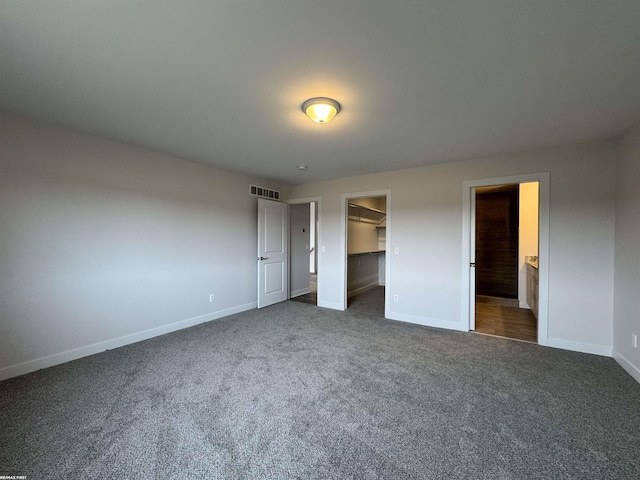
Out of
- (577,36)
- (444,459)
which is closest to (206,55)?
(577,36)

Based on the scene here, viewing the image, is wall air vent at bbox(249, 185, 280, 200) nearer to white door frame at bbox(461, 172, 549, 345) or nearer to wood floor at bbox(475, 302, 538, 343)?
white door frame at bbox(461, 172, 549, 345)

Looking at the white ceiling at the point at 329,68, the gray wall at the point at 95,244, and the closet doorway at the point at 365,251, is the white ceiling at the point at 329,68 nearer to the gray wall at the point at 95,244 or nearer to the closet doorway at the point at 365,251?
the gray wall at the point at 95,244

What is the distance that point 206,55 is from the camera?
5.39ft

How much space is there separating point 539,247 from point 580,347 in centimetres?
123

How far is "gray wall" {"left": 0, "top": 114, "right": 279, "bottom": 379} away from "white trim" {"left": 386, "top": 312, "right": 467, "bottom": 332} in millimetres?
2937

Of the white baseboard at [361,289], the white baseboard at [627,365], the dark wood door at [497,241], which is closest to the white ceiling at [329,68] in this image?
the white baseboard at [627,365]

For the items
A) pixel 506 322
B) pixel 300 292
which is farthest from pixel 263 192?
pixel 506 322

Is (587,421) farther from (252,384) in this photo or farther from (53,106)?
(53,106)

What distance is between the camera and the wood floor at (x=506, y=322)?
141 inches

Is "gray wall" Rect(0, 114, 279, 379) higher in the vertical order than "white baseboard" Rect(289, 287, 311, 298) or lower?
higher

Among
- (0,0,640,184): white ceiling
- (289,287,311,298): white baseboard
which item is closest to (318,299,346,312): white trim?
(289,287,311,298): white baseboard

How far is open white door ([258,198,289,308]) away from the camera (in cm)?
483

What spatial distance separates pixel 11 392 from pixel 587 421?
14.9 feet

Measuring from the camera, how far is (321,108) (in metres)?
2.19
